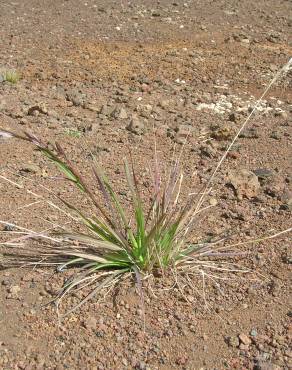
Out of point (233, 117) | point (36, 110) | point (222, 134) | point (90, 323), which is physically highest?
point (90, 323)

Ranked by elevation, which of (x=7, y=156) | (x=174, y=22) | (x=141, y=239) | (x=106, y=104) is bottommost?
(x=174, y=22)

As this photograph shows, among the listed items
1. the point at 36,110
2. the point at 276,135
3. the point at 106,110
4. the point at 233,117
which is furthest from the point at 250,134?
the point at 36,110

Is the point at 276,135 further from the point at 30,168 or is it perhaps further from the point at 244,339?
the point at 244,339

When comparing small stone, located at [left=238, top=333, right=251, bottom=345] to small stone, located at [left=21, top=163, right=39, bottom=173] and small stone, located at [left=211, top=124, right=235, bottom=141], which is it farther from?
small stone, located at [left=211, top=124, right=235, bottom=141]

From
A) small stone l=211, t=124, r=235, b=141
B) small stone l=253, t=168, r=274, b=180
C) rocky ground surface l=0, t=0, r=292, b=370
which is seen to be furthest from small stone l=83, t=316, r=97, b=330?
small stone l=211, t=124, r=235, b=141

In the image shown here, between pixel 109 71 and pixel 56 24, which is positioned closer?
pixel 109 71

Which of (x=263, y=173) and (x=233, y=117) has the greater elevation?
(x=263, y=173)

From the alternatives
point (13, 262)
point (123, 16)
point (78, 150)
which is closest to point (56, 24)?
point (123, 16)

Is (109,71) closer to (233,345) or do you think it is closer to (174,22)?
(174,22)
